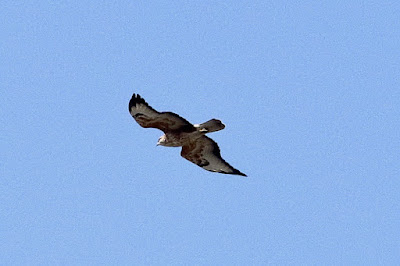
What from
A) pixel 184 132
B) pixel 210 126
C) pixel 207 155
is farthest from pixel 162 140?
pixel 207 155

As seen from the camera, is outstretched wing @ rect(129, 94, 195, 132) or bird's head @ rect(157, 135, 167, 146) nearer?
outstretched wing @ rect(129, 94, 195, 132)

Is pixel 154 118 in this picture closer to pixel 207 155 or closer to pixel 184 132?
pixel 184 132

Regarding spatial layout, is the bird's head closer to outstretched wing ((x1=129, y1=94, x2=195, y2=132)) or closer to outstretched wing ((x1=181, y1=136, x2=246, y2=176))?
outstretched wing ((x1=129, y1=94, x2=195, y2=132))

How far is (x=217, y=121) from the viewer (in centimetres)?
2623

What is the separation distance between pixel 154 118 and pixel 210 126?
1541mm

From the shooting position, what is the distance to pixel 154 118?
26.9m

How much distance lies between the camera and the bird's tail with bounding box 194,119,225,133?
26.3 m

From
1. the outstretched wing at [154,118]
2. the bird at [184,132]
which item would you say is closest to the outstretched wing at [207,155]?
the bird at [184,132]

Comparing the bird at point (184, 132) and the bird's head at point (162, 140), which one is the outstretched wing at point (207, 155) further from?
the bird's head at point (162, 140)

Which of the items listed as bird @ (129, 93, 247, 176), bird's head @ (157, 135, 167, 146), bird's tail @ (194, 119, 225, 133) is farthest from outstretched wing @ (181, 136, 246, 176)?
bird's tail @ (194, 119, 225, 133)

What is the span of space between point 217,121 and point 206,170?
329cm

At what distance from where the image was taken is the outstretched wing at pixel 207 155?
28406 mm

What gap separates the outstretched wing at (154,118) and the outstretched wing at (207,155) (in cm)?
118

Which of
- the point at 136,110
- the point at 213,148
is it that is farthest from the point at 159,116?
the point at 213,148
